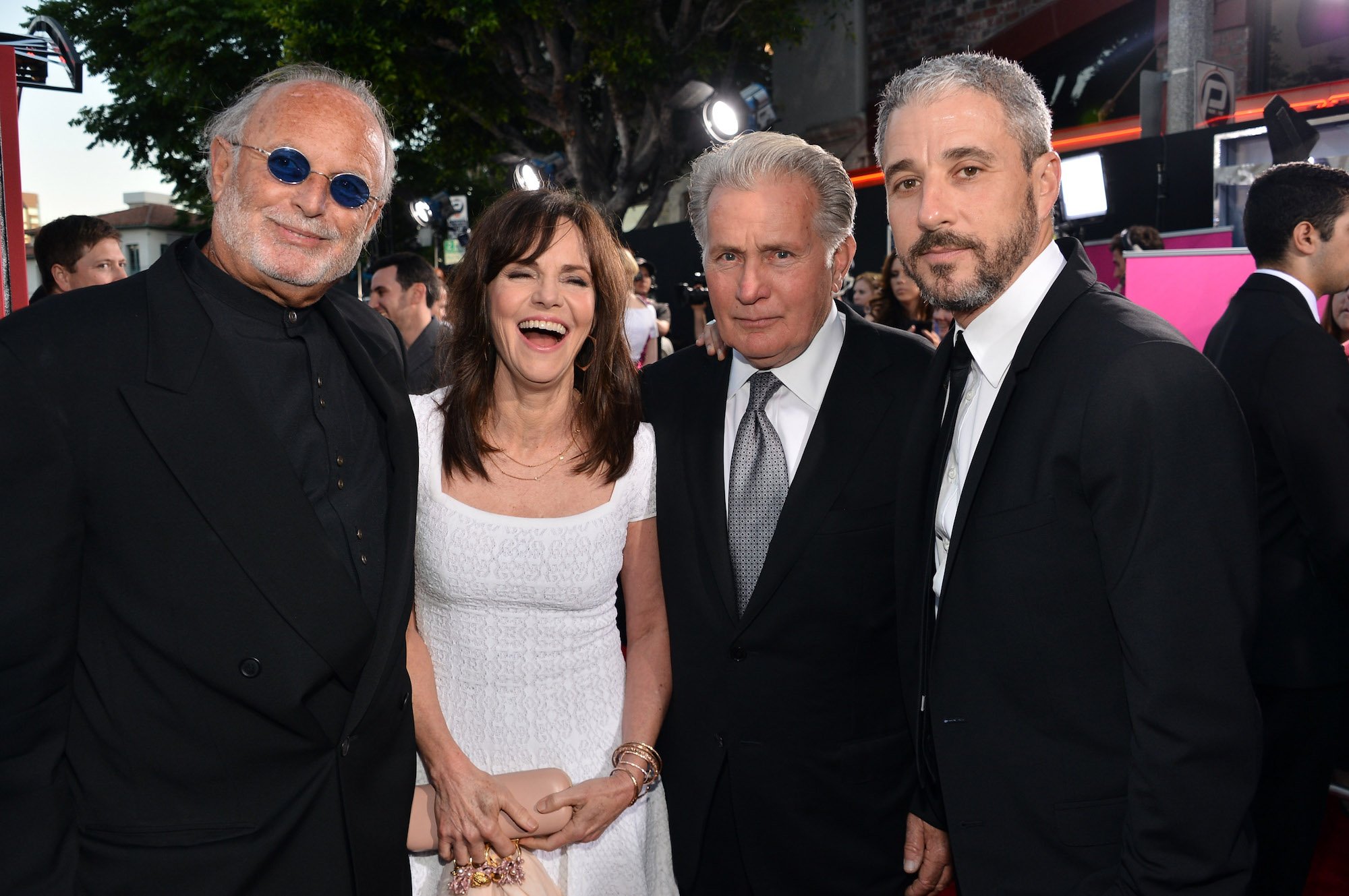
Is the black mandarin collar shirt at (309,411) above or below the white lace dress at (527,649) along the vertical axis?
above

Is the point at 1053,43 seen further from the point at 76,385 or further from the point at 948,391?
the point at 76,385

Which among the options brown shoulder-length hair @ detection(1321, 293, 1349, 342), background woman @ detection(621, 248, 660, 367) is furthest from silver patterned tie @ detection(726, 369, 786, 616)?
background woman @ detection(621, 248, 660, 367)

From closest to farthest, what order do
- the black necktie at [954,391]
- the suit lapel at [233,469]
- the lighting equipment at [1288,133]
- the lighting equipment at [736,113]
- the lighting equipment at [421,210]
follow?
the suit lapel at [233,469]
the black necktie at [954,391]
the lighting equipment at [1288,133]
the lighting equipment at [736,113]
the lighting equipment at [421,210]

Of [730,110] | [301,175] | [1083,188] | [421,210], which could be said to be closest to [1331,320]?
[301,175]

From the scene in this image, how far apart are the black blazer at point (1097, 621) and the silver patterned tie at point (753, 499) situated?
1.32ft

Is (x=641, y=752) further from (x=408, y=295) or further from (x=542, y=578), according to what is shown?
(x=408, y=295)

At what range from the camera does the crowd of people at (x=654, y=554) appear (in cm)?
141

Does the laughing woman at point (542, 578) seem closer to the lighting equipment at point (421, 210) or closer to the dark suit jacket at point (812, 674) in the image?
the dark suit jacket at point (812, 674)

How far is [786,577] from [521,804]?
2.44 feet

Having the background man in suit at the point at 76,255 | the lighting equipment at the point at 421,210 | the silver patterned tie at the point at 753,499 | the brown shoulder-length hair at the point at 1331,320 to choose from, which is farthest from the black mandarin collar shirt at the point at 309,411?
the lighting equipment at the point at 421,210

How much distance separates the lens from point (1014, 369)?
1623 millimetres

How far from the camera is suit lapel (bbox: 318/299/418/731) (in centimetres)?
172

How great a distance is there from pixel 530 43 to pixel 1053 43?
297 inches

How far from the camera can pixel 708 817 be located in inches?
85.0
